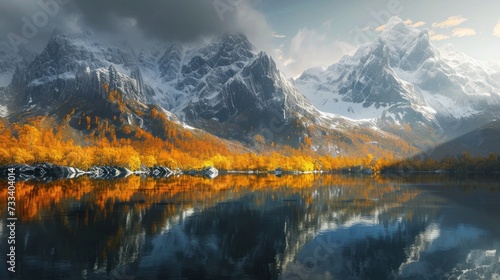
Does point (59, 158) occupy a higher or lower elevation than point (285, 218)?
higher

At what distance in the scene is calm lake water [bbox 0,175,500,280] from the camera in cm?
3550

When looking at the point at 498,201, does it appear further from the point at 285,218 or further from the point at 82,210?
the point at 82,210

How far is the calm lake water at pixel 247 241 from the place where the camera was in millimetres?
35500

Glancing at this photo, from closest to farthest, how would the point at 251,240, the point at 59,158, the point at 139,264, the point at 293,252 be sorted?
the point at 139,264
the point at 293,252
the point at 251,240
the point at 59,158

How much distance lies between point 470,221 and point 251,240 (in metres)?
40.4

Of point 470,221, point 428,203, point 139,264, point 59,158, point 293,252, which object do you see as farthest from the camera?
point 59,158

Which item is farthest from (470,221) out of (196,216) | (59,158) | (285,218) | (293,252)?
(59,158)

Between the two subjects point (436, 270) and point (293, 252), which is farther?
point (293, 252)

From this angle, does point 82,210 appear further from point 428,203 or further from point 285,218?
point 428,203

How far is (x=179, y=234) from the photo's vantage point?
49.9 meters

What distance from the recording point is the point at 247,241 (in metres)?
46.6

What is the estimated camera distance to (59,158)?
197m

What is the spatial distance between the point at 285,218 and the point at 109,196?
45.4 m

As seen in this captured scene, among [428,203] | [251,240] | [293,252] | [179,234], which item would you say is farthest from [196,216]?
[428,203]
